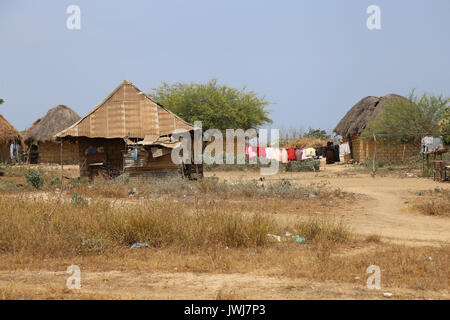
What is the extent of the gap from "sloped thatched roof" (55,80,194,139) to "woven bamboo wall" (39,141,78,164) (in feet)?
54.5

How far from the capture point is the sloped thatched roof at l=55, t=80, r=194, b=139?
669 inches

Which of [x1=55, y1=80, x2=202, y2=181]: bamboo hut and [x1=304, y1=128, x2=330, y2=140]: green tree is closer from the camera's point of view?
[x1=55, y1=80, x2=202, y2=181]: bamboo hut

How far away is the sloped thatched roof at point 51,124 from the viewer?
3372 cm

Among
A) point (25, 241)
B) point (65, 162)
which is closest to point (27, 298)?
point (25, 241)

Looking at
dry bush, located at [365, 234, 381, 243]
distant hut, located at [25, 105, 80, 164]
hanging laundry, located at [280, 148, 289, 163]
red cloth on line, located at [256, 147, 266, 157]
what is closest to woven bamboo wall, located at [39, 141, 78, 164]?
distant hut, located at [25, 105, 80, 164]

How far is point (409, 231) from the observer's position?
8469 mm

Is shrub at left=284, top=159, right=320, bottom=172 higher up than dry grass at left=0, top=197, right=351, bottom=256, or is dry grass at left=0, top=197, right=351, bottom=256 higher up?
shrub at left=284, top=159, right=320, bottom=172

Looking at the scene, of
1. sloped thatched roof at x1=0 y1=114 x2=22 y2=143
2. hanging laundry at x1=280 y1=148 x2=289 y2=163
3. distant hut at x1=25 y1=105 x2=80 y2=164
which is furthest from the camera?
distant hut at x1=25 y1=105 x2=80 y2=164

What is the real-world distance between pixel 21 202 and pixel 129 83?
9588 mm

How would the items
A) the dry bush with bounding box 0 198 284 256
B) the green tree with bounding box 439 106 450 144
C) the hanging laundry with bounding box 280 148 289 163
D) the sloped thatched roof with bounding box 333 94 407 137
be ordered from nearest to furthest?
the dry bush with bounding box 0 198 284 256
the green tree with bounding box 439 106 450 144
the hanging laundry with bounding box 280 148 289 163
the sloped thatched roof with bounding box 333 94 407 137

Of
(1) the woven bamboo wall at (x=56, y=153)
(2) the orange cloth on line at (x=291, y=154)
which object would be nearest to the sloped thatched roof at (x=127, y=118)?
(2) the orange cloth on line at (x=291, y=154)

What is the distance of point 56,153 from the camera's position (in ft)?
111

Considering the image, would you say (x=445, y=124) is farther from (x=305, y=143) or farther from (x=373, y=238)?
(x=305, y=143)

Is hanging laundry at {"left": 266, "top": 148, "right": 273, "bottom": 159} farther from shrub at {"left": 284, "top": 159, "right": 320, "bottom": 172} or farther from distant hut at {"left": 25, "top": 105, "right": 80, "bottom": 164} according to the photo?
distant hut at {"left": 25, "top": 105, "right": 80, "bottom": 164}
